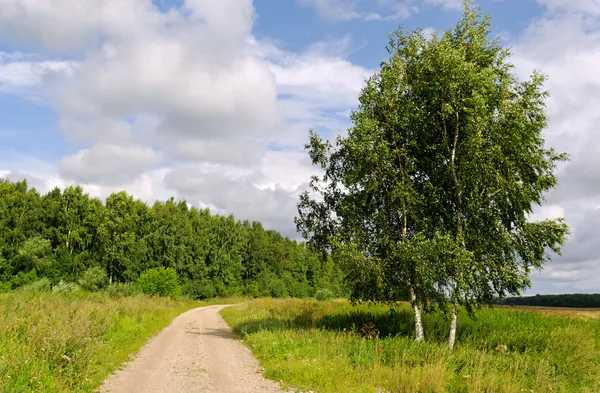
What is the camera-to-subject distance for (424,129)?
1997 cm

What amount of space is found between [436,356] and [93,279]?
60.1 metres

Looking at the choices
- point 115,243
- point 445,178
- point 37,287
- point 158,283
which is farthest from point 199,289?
point 445,178

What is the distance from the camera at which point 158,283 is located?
57.8m

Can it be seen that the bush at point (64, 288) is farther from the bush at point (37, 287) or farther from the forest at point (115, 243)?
the forest at point (115, 243)

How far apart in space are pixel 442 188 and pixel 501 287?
202 inches

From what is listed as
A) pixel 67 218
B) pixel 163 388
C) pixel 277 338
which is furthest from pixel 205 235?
pixel 163 388

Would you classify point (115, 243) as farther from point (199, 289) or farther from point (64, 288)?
point (64, 288)

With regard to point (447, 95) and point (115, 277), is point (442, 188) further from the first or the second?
point (115, 277)

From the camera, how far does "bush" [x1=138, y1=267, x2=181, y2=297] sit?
5659 cm

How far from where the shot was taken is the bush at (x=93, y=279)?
60469 mm

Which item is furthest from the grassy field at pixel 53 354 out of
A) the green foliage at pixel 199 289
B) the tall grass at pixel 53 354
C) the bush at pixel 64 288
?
the green foliage at pixel 199 289

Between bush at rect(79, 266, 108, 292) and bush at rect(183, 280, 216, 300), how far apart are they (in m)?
15.7

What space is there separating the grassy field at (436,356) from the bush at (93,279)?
4563 centimetres

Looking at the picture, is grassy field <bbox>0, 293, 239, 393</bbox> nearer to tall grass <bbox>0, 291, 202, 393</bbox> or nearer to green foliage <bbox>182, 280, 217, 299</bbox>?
tall grass <bbox>0, 291, 202, 393</bbox>
